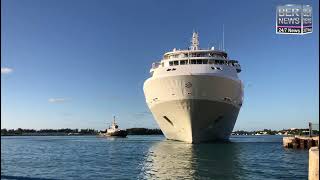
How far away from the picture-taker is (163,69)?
2101 inches

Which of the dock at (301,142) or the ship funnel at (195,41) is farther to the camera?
the ship funnel at (195,41)

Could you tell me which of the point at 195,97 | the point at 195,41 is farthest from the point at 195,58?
the point at 195,41

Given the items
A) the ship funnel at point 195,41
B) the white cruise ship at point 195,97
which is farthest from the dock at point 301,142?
the ship funnel at point 195,41

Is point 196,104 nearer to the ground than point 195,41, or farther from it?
nearer to the ground

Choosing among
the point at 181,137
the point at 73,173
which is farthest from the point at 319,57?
the point at 181,137

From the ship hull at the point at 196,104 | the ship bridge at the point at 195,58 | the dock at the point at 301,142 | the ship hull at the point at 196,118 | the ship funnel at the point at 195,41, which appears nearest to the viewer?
the ship hull at the point at 196,104

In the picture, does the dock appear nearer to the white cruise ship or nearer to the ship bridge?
the white cruise ship

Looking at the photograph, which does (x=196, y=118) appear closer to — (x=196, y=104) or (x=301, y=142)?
(x=196, y=104)

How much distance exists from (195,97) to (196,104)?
0.79 metres

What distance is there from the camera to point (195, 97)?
47469mm

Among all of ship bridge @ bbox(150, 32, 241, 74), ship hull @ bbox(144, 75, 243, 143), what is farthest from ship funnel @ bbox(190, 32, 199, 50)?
ship hull @ bbox(144, 75, 243, 143)

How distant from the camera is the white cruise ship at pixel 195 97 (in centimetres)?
4772

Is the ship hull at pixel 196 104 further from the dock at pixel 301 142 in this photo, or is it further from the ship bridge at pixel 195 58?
the dock at pixel 301 142

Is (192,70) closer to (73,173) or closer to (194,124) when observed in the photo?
(194,124)
